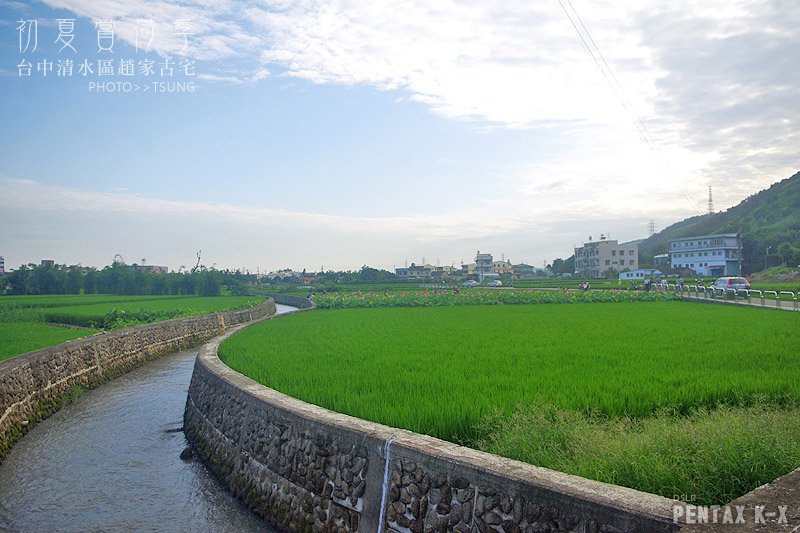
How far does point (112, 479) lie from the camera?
784 centimetres

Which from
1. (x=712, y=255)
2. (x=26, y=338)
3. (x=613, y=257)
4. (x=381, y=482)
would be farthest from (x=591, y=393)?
(x=613, y=257)

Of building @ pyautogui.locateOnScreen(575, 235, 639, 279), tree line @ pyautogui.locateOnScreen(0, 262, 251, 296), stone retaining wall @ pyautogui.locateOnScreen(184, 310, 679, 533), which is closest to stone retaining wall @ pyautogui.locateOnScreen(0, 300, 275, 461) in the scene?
stone retaining wall @ pyautogui.locateOnScreen(184, 310, 679, 533)

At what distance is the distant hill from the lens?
6053 centimetres

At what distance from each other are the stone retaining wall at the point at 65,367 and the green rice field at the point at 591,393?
3532 millimetres

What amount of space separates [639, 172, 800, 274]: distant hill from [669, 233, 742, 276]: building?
121cm

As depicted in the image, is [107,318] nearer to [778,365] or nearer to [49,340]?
[49,340]

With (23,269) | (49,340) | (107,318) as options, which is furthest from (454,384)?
(23,269)

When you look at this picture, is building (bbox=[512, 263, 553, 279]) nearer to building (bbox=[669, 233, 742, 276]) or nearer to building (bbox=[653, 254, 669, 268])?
building (bbox=[653, 254, 669, 268])

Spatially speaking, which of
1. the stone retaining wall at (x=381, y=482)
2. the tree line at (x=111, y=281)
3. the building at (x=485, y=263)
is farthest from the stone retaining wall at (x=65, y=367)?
the building at (x=485, y=263)

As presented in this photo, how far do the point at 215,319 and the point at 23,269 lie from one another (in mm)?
32235

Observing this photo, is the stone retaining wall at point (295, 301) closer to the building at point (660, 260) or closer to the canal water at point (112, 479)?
the canal water at point (112, 479)

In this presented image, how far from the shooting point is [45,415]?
1124 centimetres

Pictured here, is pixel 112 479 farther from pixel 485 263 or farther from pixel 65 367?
pixel 485 263

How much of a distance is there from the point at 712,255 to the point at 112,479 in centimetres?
7156
